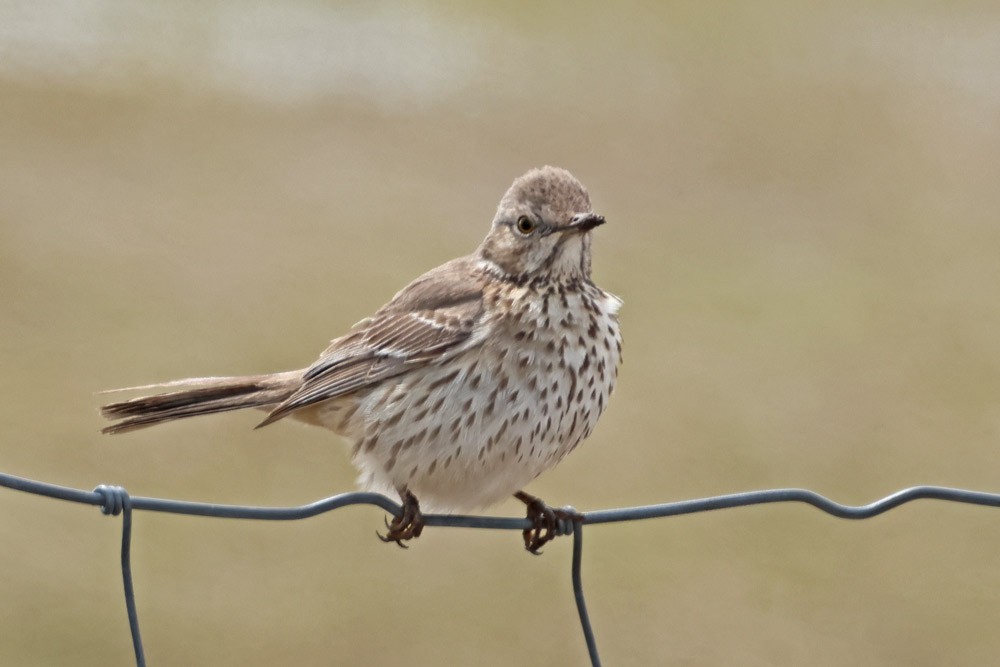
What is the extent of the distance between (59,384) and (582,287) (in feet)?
39.0

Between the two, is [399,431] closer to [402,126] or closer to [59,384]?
[59,384]

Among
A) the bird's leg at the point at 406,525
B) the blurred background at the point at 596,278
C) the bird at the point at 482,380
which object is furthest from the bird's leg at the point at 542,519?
the blurred background at the point at 596,278

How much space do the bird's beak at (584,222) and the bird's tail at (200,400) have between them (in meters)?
1.30

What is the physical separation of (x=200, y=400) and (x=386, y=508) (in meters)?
1.82

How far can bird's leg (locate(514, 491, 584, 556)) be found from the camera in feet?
20.8

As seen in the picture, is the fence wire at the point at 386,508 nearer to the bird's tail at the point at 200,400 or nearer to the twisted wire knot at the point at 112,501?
the twisted wire knot at the point at 112,501

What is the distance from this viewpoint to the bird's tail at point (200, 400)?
6.77m

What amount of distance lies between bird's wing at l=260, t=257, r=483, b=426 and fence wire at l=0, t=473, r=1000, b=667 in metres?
0.88

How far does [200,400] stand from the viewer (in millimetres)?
6984

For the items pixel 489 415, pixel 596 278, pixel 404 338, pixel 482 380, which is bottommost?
pixel 596 278

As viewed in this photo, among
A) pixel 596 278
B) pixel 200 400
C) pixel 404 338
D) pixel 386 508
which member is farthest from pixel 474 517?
pixel 596 278

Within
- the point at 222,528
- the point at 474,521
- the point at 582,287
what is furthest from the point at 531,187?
the point at 222,528

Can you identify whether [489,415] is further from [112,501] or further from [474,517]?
[112,501]

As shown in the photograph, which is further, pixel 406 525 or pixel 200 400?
pixel 200 400
